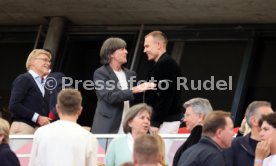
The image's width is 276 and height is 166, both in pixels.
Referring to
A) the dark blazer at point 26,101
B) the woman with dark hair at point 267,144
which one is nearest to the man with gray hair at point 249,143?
the woman with dark hair at point 267,144

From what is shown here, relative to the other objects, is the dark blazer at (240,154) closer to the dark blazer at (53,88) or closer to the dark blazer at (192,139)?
the dark blazer at (192,139)

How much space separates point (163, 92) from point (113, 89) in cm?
61

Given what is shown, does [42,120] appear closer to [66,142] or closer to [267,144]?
[66,142]

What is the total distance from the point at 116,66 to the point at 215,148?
3318mm

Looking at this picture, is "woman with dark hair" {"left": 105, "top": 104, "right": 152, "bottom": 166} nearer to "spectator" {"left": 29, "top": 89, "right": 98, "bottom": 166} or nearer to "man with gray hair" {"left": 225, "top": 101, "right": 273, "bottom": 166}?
"spectator" {"left": 29, "top": 89, "right": 98, "bottom": 166}

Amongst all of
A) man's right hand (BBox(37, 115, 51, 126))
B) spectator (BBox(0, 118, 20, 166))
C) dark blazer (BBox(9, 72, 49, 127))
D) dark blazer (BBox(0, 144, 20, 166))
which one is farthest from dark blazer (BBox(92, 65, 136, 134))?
dark blazer (BBox(0, 144, 20, 166))

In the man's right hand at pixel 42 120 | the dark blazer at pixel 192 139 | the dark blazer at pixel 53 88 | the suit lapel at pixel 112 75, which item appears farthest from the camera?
the dark blazer at pixel 53 88

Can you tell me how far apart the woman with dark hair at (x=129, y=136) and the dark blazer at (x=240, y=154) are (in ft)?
2.89

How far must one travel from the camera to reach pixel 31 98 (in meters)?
11.3

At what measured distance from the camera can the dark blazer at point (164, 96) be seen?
10.6 m

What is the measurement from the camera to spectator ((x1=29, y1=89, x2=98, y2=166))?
26.0 ft

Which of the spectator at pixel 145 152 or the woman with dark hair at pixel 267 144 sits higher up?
the woman with dark hair at pixel 267 144

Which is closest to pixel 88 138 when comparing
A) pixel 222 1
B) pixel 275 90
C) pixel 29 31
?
pixel 222 1

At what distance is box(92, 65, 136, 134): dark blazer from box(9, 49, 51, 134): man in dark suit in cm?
71
